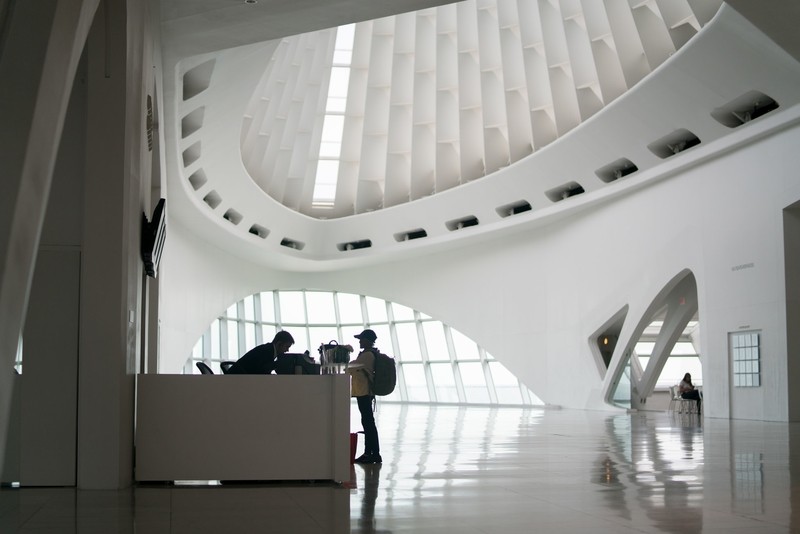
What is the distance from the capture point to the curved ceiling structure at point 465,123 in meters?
17.3

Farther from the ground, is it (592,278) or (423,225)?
(423,225)

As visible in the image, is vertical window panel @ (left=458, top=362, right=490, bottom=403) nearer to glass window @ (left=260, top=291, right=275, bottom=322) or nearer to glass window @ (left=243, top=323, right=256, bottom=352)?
glass window @ (left=260, top=291, right=275, bottom=322)

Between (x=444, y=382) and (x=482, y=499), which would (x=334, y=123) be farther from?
(x=482, y=499)

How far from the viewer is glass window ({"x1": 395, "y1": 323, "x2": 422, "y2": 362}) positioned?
3447cm

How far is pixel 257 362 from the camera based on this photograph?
7840 mm

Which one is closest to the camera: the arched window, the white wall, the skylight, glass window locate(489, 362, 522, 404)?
the white wall

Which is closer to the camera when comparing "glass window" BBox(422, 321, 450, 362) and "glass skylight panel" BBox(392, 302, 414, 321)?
"glass window" BBox(422, 321, 450, 362)

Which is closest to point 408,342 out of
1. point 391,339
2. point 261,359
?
point 391,339

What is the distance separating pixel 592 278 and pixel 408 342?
11271 millimetres

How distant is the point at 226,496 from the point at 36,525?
1633 millimetres

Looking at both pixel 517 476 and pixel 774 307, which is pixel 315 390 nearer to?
pixel 517 476

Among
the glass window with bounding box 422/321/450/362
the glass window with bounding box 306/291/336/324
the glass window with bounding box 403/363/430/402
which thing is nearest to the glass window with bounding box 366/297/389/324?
the glass window with bounding box 306/291/336/324

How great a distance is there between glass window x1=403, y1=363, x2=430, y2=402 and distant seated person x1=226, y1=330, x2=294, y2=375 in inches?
1056

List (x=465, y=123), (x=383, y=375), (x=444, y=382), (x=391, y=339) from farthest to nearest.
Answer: (x=391, y=339)
(x=444, y=382)
(x=465, y=123)
(x=383, y=375)
